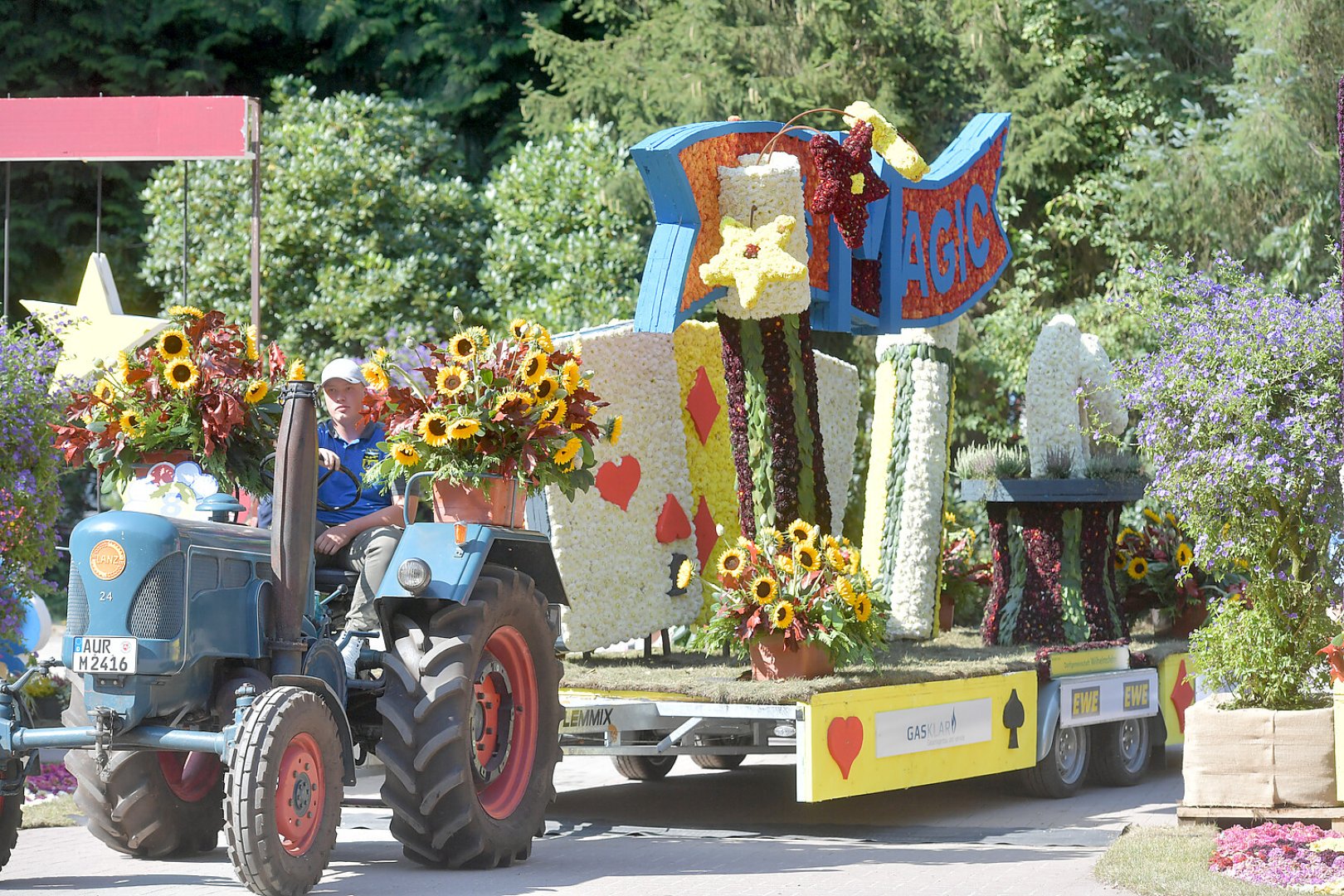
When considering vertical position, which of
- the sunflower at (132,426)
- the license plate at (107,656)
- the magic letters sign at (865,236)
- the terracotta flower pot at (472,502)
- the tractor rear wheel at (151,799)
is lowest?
the tractor rear wheel at (151,799)

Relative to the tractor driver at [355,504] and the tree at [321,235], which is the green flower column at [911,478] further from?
the tree at [321,235]

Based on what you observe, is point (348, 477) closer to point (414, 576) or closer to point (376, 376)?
point (376, 376)

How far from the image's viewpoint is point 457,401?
6988 mm

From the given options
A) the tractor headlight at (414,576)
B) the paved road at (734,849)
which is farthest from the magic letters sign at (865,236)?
the paved road at (734,849)

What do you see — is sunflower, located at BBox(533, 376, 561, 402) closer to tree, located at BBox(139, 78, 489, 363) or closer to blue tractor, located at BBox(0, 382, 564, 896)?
blue tractor, located at BBox(0, 382, 564, 896)

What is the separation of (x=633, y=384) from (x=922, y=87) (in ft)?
38.7

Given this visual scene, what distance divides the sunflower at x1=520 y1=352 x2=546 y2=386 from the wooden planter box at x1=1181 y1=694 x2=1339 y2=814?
3.20 meters

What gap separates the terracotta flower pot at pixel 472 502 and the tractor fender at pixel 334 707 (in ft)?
3.55

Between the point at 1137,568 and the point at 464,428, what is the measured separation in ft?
19.9

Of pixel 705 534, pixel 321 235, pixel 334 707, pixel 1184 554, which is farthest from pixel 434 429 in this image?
pixel 321 235

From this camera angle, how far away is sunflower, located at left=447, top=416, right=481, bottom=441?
22.4 feet

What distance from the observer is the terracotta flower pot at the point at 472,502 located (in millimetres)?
6934

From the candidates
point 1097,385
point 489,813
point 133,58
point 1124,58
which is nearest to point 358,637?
point 489,813

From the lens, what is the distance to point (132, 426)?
662cm
